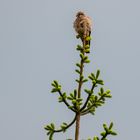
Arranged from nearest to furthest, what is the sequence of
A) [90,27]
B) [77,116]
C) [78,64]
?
[77,116] < [78,64] < [90,27]

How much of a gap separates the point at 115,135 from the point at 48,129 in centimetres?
110

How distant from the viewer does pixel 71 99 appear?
5.82 meters

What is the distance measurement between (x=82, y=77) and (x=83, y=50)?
2.12ft

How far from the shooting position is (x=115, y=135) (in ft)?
17.9

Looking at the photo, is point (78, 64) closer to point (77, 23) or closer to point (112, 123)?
point (112, 123)

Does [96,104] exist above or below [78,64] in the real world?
below

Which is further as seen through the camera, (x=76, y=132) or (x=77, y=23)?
(x=77, y=23)

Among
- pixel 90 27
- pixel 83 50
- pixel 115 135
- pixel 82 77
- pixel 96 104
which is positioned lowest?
pixel 115 135

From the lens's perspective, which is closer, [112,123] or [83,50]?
[112,123]

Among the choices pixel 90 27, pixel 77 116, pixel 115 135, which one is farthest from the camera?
pixel 90 27

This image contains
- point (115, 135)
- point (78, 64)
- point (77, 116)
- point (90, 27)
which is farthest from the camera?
point (90, 27)

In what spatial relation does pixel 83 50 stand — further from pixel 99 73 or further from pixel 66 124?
pixel 66 124

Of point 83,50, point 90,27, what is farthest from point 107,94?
point 90,27

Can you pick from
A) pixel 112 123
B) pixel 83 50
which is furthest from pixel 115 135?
pixel 83 50
